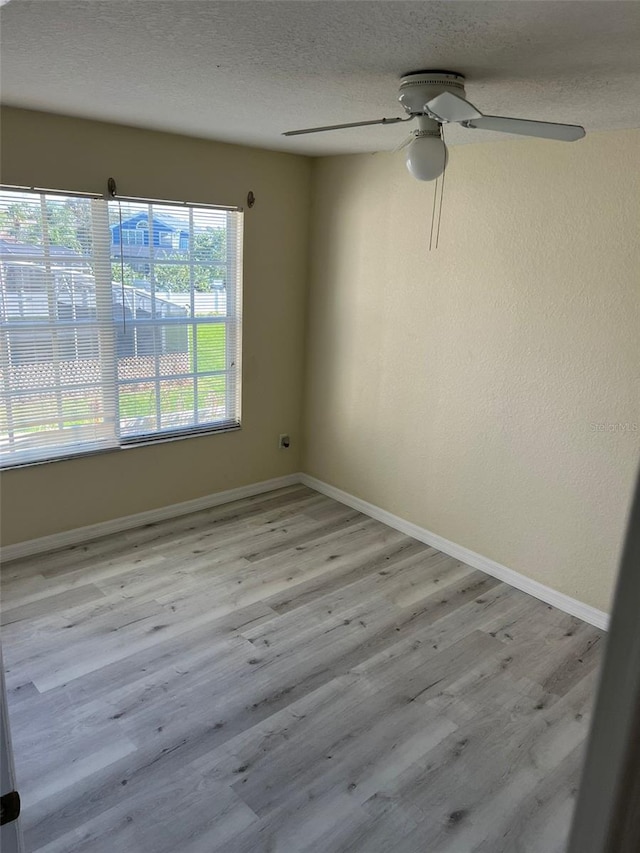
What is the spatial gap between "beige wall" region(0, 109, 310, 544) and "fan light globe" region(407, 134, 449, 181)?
1.84 m

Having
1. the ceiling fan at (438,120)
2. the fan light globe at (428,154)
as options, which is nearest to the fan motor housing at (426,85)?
the ceiling fan at (438,120)

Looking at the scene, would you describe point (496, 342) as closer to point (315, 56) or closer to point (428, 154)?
point (428, 154)

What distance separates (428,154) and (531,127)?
343mm

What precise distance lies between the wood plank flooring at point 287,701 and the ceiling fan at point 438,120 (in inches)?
80.3

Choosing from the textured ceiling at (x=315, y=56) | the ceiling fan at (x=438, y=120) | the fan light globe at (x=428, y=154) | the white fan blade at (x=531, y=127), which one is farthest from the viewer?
the fan light globe at (x=428, y=154)

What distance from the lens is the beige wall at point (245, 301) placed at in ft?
10.2

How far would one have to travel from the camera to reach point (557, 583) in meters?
3.14

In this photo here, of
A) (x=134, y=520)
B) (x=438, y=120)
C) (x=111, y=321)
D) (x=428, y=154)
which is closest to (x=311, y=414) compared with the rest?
(x=134, y=520)

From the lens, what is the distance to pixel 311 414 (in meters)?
4.50

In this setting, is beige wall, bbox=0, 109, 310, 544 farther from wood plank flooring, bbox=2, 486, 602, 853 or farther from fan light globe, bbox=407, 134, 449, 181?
fan light globe, bbox=407, 134, 449, 181

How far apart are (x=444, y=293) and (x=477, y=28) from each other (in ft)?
6.37

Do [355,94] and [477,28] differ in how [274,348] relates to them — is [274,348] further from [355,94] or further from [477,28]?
[477,28]

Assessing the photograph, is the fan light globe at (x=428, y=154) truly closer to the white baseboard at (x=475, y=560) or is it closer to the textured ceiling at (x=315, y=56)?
the textured ceiling at (x=315, y=56)

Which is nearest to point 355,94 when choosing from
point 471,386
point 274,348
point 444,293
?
point 444,293
